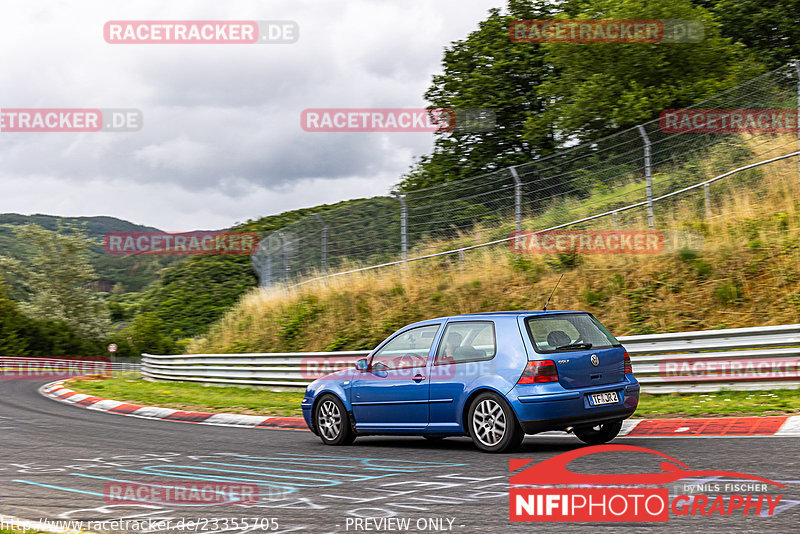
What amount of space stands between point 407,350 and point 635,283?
22.4ft

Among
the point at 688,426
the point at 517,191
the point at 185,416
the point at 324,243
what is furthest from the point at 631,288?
the point at 324,243

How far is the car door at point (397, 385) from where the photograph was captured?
8.74 m

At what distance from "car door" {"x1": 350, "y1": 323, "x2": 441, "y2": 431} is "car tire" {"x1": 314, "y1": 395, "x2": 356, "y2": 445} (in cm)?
→ 19

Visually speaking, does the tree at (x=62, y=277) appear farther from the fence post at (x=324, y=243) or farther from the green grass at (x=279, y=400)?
the fence post at (x=324, y=243)

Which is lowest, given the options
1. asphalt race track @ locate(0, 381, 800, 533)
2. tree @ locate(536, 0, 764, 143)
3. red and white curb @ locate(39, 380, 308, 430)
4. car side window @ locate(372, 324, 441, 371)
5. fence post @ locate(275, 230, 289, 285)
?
red and white curb @ locate(39, 380, 308, 430)

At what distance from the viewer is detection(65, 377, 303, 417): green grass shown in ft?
47.7

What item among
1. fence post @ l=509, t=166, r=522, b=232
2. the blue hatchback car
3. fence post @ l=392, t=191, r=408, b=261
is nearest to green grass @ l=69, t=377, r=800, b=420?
the blue hatchback car

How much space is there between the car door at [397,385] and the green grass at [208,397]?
420 centimetres

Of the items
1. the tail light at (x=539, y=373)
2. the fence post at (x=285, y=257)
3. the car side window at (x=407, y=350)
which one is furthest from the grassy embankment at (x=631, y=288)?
the car side window at (x=407, y=350)

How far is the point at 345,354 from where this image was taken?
1586 cm

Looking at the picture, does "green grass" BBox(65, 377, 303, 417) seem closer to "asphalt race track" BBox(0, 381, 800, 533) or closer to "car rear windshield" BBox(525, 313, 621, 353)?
"asphalt race track" BBox(0, 381, 800, 533)

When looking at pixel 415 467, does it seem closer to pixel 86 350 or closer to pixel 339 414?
pixel 339 414

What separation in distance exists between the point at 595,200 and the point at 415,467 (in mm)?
10320

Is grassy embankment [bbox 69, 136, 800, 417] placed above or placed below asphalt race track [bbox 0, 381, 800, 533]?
above
